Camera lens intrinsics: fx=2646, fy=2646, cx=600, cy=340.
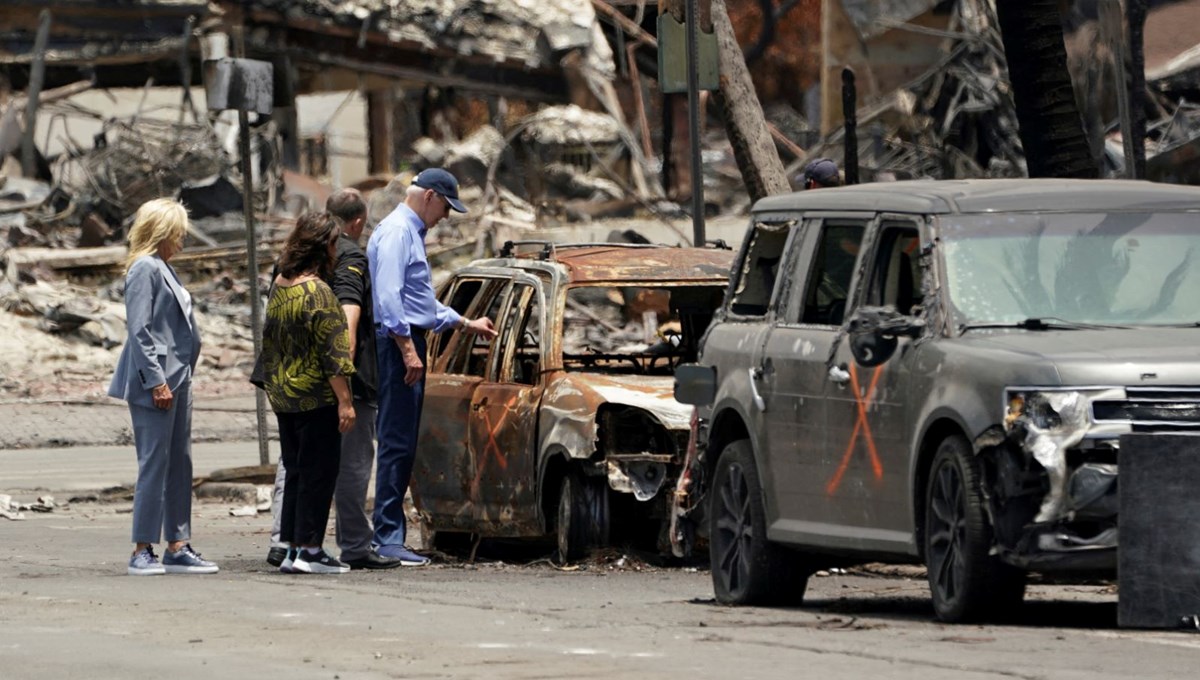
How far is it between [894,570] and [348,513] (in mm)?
2759

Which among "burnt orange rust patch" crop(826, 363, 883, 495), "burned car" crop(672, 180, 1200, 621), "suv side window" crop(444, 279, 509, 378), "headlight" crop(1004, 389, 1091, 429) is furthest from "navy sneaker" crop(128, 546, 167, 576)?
"headlight" crop(1004, 389, 1091, 429)

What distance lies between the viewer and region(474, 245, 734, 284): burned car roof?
13.9 meters

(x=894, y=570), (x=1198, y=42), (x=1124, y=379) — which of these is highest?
(x=1198, y=42)

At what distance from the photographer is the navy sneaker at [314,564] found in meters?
12.9

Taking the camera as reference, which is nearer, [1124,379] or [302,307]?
[1124,379]

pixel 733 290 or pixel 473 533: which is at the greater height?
pixel 733 290

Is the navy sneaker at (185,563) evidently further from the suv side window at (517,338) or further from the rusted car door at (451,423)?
the suv side window at (517,338)

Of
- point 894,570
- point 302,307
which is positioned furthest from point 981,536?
point 302,307

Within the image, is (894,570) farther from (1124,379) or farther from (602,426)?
(1124,379)

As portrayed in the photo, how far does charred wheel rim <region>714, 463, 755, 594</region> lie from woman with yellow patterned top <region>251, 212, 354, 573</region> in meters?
2.18

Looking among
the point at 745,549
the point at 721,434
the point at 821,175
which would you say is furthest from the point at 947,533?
the point at 821,175

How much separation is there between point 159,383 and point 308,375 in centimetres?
71

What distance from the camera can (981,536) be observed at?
9312 millimetres

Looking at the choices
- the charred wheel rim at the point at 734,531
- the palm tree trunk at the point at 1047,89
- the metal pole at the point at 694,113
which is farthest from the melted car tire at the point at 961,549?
the palm tree trunk at the point at 1047,89
